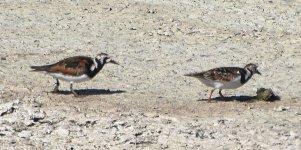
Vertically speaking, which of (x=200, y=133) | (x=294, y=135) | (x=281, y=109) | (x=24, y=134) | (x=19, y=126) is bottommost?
(x=24, y=134)

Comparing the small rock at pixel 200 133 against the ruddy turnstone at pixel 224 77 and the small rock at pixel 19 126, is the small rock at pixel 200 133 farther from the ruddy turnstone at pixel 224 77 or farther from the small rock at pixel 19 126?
the small rock at pixel 19 126

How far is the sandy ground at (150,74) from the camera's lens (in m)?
15.1

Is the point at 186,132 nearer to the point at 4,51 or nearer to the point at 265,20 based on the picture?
the point at 4,51

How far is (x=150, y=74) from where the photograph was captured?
20.2 metres

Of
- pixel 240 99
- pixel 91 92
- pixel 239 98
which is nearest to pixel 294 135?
pixel 240 99

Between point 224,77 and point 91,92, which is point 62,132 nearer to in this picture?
point 91,92

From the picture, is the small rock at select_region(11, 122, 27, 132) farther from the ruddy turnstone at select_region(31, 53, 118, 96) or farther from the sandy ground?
the ruddy turnstone at select_region(31, 53, 118, 96)

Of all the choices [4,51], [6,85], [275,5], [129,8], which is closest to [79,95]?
[6,85]

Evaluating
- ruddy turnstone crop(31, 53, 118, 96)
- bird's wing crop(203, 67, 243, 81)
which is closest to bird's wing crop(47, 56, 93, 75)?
ruddy turnstone crop(31, 53, 118, 96)

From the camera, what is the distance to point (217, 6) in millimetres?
25984

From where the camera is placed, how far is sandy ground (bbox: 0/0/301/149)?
49.4ft

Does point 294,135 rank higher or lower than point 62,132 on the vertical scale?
higher

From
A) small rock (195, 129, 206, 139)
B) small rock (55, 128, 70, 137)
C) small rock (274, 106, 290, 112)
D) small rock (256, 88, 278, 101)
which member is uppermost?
small rock (256, 88, 278, 101)

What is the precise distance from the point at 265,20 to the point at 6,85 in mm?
9701
